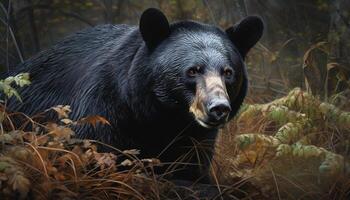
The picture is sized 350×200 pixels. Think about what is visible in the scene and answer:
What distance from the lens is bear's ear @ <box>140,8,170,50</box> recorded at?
5707 mm

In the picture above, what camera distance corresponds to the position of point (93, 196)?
470cm

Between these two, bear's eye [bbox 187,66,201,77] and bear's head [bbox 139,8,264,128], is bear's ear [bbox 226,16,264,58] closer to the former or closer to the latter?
bear's head [bbox 139,8,264,128]

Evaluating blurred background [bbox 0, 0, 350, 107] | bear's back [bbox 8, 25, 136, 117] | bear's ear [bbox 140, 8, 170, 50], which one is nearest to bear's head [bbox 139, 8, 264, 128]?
bear's ear [bbox 140, 8, 170, 50]

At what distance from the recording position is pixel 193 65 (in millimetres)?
5539

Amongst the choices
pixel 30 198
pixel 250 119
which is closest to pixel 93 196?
pixel 30 198

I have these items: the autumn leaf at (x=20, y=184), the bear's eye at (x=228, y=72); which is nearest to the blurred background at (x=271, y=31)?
the bear's eye at (x=228, y=72)

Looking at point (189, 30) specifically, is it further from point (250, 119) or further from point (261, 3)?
point (261, 3)

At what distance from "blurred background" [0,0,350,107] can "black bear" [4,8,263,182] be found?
2.04m

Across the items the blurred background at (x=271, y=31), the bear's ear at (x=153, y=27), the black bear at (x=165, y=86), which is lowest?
the blurred background at (x=271, y=31)

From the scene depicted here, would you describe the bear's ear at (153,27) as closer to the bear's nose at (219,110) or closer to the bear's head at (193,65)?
the bear's head at (193,65)

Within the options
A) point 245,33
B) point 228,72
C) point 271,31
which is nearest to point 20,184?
point 228,72

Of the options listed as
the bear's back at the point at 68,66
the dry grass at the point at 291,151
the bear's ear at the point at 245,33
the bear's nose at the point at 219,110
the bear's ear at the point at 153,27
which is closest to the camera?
the bear's nose at the point at 219,110

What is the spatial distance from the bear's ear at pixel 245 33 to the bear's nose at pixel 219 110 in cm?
119

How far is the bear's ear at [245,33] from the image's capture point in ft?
19.9
